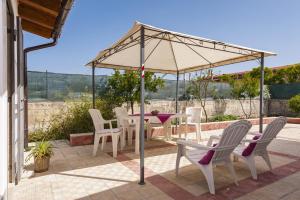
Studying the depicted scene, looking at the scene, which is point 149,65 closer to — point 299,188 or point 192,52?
point 192,52

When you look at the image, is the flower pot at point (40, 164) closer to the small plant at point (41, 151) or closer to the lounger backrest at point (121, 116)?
the small plant at point (41, 151)

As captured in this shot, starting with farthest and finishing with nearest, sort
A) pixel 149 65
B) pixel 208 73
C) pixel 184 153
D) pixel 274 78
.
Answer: pixel 274 78, pixel 208 73, pixel 149 65, pixel 184 153

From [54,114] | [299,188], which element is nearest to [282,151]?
[299,188]

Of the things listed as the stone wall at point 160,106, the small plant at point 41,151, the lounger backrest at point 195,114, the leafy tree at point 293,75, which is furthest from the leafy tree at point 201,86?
the leafy tree at point 293,75

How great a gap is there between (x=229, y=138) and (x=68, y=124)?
532 centimetres

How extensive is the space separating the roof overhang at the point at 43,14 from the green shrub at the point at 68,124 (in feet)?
8.62

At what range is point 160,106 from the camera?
32.8 feet

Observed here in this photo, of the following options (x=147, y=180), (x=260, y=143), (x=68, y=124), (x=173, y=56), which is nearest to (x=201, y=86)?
(x=173, y=56)

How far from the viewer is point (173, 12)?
9.16 meters

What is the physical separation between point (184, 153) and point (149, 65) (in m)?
4.98

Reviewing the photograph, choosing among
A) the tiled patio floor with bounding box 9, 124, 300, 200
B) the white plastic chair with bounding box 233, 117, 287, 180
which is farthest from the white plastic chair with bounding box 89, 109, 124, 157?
the white plastic chair with bounding box 233, 117, 287, 180

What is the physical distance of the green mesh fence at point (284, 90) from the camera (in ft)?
45.8

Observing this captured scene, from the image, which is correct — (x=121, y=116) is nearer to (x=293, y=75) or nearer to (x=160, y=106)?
(x=160, y=106)

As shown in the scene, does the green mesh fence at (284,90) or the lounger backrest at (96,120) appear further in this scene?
the green mesh fence at (284,90)
